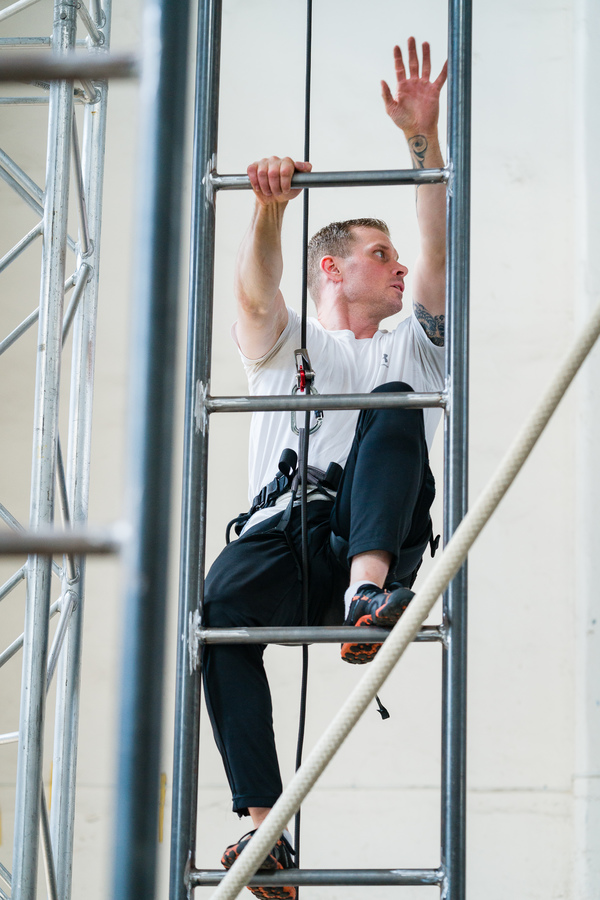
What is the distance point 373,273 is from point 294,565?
2.86 ft

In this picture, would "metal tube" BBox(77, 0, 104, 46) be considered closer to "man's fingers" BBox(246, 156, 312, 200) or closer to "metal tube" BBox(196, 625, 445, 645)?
"man's fingers" BBox(246, 156, 312, 200)

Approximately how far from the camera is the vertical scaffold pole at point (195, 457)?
1333 mm

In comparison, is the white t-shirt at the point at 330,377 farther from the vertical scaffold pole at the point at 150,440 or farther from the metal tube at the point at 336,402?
the vertical scaffold pole at the point at 150,440

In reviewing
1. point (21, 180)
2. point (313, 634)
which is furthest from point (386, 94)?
point (21, 180)

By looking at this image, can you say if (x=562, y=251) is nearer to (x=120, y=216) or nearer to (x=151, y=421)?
(x=120, y=216)

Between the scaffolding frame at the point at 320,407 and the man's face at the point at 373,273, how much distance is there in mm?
796

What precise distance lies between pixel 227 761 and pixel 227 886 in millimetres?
654

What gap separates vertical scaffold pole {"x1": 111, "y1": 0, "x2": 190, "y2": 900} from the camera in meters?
0.44

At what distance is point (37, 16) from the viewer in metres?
4.34

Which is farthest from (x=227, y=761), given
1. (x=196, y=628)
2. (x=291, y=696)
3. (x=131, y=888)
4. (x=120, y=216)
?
(x=120, y=216)

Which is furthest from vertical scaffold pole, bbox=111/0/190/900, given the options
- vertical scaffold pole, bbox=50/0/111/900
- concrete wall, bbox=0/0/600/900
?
concrete wall, bbox=0/0/600/900

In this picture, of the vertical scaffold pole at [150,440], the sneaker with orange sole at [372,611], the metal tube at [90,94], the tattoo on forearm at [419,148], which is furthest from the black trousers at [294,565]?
the metal tube at [90,94]

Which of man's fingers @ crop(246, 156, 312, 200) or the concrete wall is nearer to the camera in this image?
man's fingers @ crop(246, 156, 312, 200)

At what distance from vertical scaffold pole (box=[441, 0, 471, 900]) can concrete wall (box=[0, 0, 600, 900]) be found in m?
2.38
